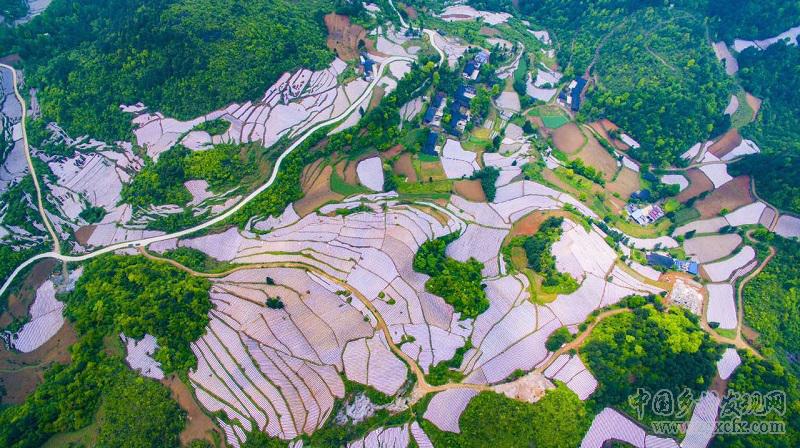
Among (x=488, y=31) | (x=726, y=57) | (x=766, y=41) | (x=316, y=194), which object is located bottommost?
(x=316, y=194)

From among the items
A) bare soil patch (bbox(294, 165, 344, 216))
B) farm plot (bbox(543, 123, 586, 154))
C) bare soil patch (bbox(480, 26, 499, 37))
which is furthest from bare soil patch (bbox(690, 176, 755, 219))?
bare soil patch (bbox(294, 165, 344, 216))

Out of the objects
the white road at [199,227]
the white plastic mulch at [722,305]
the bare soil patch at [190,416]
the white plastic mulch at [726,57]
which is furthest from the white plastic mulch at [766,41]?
the bare soil patch at [190,416]

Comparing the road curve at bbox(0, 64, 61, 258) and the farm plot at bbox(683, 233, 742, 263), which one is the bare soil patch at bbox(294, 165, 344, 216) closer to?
the road curve at bbox(0, 64, 61, 258)

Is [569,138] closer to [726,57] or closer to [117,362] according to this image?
[726,57]

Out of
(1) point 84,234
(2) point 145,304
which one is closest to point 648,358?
(2) point 145,304

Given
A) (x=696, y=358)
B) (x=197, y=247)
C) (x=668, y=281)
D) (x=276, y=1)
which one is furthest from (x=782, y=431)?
(x=276, y=1)

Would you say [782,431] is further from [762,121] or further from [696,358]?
[762,121]
